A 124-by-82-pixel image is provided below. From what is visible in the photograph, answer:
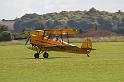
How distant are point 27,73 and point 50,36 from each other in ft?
56.1

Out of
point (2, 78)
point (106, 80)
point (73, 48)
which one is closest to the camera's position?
point (106, 80)

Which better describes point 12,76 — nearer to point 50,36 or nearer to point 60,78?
point 60,78

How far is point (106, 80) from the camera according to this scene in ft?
60.2

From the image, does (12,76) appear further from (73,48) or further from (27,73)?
(73,48)

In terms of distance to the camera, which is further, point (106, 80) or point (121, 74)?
point (121, 74)

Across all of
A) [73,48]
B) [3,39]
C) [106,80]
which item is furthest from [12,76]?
[3,39]

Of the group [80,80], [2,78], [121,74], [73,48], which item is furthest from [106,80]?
[73,48]

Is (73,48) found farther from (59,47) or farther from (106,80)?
(106,80)

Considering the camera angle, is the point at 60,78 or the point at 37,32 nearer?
the point at 60,78

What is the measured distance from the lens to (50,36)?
38594mm

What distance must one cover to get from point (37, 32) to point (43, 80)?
825 inches

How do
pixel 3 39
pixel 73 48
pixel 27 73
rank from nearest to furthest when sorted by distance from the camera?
1. pixel 27 73
2. pixel 73 48
3. pixel 3 39

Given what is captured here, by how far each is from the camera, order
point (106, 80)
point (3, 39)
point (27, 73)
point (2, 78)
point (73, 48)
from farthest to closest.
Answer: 1. point (3, 39)
2. point (73, 48)
3. point (27, 73)
4. point (2, 78)
5. point (106, 80)

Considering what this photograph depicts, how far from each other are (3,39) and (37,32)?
60564 mm
